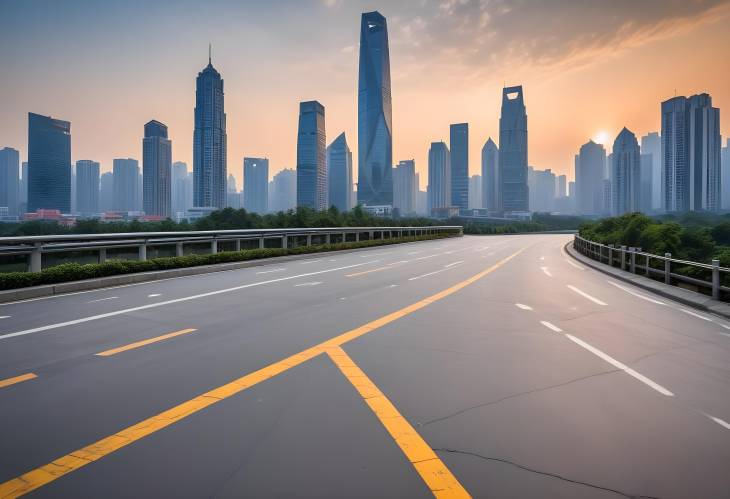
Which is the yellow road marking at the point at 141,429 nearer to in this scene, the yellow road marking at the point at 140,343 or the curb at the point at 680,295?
the yellow road marking at the point at 140,343

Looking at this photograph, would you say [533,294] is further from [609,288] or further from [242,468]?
[242,468]

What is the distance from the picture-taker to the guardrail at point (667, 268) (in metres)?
11.8

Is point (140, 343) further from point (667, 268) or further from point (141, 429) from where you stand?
point (667, 268)

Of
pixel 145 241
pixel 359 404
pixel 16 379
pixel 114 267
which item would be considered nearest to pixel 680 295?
pixel 359 404

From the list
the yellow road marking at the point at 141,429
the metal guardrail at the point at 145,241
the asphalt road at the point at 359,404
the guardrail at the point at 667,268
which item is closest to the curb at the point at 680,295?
the guardrail at the point at 667,268

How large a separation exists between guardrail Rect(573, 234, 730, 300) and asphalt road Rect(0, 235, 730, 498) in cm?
290

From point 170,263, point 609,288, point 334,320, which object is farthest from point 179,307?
point 609,288

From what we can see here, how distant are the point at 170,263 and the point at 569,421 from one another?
1522 centimetres

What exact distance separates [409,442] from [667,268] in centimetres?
1444

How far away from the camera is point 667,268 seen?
1475cm

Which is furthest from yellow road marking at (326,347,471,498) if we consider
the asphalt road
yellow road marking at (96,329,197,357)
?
yellow road marking at (96,329,197,357)

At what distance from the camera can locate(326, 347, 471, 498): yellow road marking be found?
311 centimetres

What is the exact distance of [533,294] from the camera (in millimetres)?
12930

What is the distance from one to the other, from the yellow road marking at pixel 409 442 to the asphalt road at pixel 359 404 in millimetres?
15
